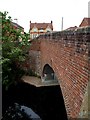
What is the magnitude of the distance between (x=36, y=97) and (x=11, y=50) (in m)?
3.83

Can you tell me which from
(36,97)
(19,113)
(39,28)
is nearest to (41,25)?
(39,28)

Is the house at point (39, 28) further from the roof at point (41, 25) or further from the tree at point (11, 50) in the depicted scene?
the tree at point (11, 50)

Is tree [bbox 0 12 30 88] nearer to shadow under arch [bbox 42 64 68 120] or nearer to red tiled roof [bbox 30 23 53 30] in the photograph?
shadow under arch [bbox 42 64 68 120]

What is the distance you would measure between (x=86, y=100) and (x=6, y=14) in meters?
13.4

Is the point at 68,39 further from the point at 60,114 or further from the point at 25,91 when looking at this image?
the point at 25,91

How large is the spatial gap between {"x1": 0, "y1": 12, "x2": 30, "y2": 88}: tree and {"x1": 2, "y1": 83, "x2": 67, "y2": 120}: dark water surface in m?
1.05

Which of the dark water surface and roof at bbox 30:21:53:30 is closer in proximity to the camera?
the dark water surface

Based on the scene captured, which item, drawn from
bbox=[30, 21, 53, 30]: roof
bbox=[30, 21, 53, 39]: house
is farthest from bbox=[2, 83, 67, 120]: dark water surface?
bbox=[30, 21, 53, 30]: roof

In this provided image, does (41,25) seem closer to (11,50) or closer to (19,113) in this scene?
(11,50)

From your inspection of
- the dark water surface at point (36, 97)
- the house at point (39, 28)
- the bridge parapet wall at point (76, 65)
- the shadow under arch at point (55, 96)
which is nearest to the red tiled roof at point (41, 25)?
the house at point (39, 28)

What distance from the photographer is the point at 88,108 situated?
366 centimetres

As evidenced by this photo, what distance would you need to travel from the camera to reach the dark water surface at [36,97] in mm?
16672

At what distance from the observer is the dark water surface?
16672mm

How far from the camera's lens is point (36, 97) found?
1762cm
